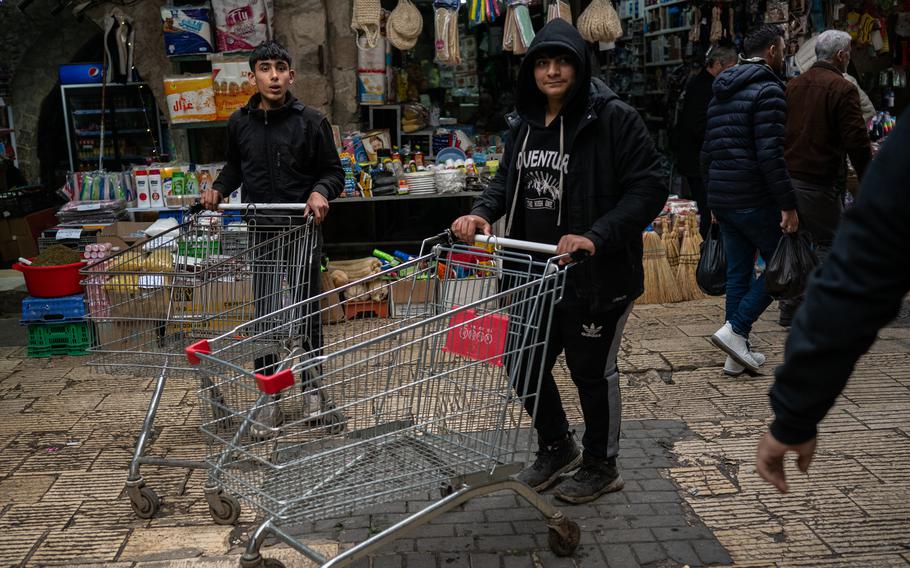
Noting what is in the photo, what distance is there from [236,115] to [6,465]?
2.46 m

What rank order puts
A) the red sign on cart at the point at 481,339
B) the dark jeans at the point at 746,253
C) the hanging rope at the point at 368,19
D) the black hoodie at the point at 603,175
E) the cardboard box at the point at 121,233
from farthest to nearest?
the hanging rope at the point at 368,19 → the cardboard box at the point at 121,233 → the dark jeans at the point at 746,253 → the black hoodie at the point at 603,175 → the red sign on cart at the point at 481,339

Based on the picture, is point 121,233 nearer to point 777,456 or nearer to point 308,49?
point 308,49

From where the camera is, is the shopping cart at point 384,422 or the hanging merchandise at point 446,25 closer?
the shopping cart at point 384,422

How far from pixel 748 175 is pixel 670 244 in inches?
97.6

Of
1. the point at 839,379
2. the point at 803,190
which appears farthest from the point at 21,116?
the point at 839,379

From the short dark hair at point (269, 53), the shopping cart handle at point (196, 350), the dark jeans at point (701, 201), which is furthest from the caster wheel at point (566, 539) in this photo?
the dark jeans at point (701, 201)

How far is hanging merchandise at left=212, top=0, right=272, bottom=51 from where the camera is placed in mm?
7828

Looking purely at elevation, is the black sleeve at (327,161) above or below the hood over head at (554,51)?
below

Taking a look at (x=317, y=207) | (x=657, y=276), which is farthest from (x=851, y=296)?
(x=657, y=276)

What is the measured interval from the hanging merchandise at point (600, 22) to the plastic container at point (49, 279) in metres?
4.99

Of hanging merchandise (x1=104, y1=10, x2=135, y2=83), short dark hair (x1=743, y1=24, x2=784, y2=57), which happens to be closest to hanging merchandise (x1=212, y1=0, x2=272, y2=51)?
hanging merchandise (x1=104, y1=10, x2=135, y2=83)

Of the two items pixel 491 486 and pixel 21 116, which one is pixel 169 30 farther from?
pixel 491 486

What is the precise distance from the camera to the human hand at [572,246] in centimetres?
334

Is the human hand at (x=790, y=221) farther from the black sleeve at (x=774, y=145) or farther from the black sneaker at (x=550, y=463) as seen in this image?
the black sneaker at (x=550, y=463)
